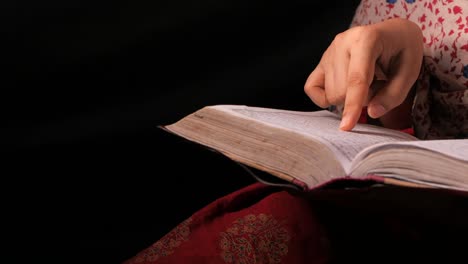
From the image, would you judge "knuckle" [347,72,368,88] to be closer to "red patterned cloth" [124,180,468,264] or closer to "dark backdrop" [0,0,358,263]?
"red patterned cloth" [124,180,468,264]

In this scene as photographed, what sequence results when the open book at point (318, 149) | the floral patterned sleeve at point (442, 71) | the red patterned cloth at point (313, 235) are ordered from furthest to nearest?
the floral patterned sleeve at point (442, 71), the red patterned cloth at point (313, 235), the open book at point (318, 149)

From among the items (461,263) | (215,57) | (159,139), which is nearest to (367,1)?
(215,57)

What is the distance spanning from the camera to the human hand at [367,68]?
0.71 meters

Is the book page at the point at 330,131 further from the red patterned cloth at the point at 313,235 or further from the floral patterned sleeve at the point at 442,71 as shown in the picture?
the floral patterned sleeve at the point at 442,71

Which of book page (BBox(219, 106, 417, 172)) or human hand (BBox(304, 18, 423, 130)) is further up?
human hand (BBox(304, 18, 423, 130))

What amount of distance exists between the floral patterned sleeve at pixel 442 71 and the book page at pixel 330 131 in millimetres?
220

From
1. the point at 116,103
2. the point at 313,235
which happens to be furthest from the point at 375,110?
the point at 116,103

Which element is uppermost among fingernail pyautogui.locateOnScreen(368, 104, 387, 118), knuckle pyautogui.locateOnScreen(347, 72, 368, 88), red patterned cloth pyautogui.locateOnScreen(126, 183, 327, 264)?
knuckle pyautogui.locateOnScreen(347, 72, 368, 88)

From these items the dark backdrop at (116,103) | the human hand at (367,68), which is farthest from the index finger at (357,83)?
the dark backdrop at (116,103)

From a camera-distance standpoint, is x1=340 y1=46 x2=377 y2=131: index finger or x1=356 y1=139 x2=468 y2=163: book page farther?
x1=340 y1=46 x2=377 y2=131: index finger

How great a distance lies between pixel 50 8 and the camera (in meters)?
1.14

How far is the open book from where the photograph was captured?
500mm

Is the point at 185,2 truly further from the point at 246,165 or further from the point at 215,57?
the point at 246,165

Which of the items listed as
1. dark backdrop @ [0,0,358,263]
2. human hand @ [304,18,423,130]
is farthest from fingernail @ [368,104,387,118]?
dark backdrop @ [0,0,358,263]
